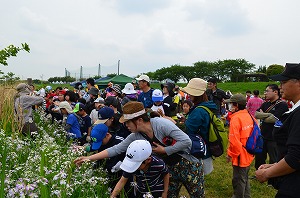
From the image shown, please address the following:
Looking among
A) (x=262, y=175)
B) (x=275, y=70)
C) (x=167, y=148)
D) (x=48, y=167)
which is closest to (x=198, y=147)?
(x=167, y=148)

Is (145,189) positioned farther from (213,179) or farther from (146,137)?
(213,179)

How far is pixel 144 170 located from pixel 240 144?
6.53 feet

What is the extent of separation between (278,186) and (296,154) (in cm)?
47

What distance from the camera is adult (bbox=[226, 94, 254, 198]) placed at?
13.9ft

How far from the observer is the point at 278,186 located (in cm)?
236

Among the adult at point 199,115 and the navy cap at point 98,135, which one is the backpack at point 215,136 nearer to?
the adult at point 199,115

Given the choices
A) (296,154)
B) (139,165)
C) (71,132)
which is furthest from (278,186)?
(71,132)

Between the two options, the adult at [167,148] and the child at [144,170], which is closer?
the child at [144,170]

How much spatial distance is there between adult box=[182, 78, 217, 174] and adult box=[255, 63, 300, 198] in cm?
107

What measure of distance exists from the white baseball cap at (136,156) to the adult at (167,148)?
449 mm

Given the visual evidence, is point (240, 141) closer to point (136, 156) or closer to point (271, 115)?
point (271, 115)

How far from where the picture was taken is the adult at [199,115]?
3389 mm

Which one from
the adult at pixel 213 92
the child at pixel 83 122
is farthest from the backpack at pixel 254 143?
the child at pixel 83 122

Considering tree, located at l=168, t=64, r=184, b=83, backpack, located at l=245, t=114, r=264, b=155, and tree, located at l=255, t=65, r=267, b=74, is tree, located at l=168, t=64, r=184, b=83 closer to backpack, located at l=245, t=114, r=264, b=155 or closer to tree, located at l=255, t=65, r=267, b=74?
tree, located at l=255, t=65, r=267, b=74
